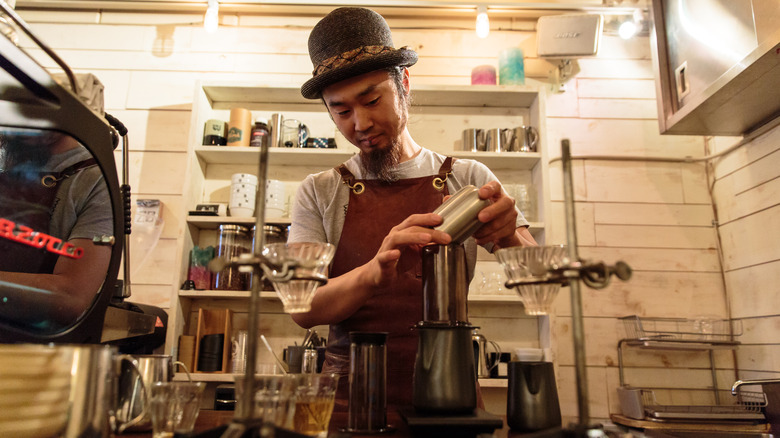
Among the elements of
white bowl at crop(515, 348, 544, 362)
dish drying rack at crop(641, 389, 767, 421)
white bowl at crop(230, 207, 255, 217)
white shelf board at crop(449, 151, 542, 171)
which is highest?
white shelf board at crop(449, 151, 542, 171)

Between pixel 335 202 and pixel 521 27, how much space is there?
2131 mm

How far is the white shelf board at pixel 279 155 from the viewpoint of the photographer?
8.96ft

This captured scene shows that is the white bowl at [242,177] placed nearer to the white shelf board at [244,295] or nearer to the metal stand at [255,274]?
the white shelf board at [244,295]

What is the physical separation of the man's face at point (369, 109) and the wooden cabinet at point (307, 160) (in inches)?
46.8

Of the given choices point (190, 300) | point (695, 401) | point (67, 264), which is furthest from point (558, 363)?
point (67, 264)

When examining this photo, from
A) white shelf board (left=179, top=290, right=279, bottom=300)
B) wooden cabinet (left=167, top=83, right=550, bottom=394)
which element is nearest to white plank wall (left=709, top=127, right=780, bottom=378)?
wooden cabinet (left=167, top=83, right=550, bottom=394)

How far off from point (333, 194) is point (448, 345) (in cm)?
87

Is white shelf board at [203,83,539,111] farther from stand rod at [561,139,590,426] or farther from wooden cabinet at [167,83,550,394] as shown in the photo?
stand rod at [561,139,590,426]

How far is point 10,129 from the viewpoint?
3.11 feet

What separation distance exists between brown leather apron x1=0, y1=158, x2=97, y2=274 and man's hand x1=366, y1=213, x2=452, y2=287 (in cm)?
61

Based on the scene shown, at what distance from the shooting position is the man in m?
1.31

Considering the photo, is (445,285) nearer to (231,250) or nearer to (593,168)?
(231,250)

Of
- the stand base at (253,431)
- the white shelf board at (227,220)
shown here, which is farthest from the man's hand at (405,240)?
the white shelf board at (227,220)

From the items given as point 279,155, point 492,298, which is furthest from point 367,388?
point 279,155
